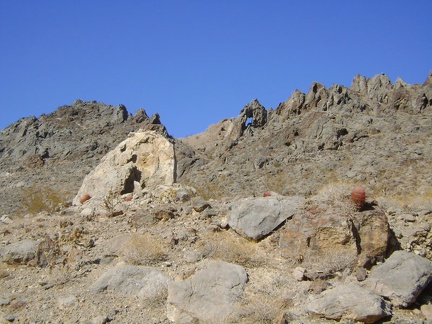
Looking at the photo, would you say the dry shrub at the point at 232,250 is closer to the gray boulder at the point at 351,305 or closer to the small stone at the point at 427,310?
the gray boulder at the point at 351,305

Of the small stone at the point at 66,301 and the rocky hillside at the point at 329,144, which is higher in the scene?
the rocky hillside at the point at 329,144

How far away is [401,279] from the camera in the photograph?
274 inches

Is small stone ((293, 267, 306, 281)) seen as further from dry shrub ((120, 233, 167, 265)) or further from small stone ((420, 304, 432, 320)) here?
dry shrub ((120, 233, 167, 265))

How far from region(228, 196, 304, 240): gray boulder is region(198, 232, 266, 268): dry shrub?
22cm

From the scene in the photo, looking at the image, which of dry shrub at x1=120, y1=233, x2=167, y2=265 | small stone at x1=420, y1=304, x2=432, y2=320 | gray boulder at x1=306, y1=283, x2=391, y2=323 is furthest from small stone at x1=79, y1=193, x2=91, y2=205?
small stone at x1=420, y1=304, x2=432, y2=320

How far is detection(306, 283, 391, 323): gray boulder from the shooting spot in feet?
20.7

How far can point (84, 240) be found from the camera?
1044cm

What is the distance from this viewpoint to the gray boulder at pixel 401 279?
674 cm

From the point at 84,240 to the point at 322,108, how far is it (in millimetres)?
46097

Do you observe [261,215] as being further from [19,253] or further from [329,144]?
[329,144]

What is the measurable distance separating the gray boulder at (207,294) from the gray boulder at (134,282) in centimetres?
41

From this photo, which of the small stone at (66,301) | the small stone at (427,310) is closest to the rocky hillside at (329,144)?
the small stone at (427,310)

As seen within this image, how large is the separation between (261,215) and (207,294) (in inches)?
104

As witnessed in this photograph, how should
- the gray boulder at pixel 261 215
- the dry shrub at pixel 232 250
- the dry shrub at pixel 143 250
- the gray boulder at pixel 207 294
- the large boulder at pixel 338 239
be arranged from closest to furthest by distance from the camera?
the gray boulder at pixel 207 294 < the large boulder at pixel 338 239 < the dry shrub at pixel 232 250 < the dry shrub at pixel 143 250 < the gray boulder at pixel 261 215
